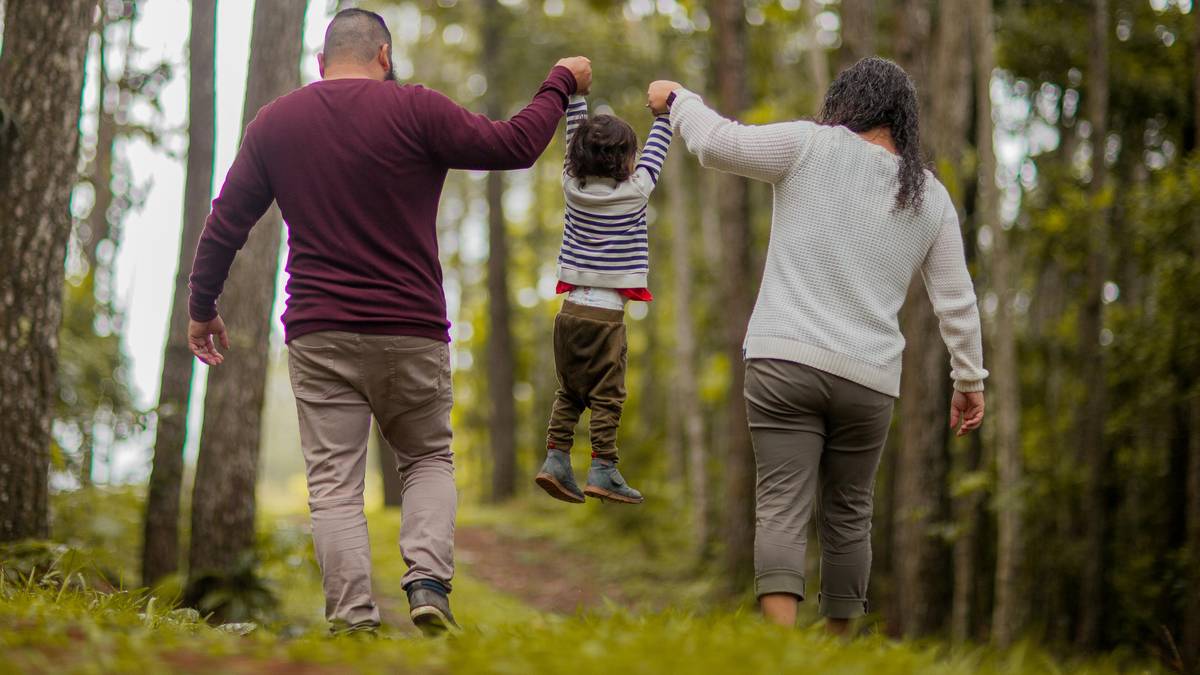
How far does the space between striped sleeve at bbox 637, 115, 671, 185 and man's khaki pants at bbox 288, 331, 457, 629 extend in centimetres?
113

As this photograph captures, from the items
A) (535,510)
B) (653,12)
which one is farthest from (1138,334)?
(535,510)

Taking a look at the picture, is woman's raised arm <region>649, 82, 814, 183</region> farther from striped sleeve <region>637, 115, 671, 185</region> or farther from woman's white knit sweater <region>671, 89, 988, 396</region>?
striped sleeve <region>637, 115, 671, 185</region>

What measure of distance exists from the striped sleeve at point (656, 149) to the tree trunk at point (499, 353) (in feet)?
54.7

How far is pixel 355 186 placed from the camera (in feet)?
13.9

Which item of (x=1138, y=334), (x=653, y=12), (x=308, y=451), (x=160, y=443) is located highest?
(x=653, y=12)

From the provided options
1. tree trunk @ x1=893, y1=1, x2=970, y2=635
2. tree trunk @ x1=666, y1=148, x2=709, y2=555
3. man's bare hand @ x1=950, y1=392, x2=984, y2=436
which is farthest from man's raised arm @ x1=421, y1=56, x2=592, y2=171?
tree trunk @ x1=666, y1=148, x2=709, y2=555

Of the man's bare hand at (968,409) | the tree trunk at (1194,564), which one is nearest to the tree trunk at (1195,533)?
the tree trunk at (1194,564)

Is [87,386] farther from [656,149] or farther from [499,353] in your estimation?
[499,353]

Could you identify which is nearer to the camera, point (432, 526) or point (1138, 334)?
point (432, 526)

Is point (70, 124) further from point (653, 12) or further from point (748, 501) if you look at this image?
point (653, 12)

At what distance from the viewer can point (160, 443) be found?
795 cm

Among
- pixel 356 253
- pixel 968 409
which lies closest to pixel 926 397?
pixel 968 409

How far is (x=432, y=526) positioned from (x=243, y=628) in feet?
3.70

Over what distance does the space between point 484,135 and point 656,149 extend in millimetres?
789
